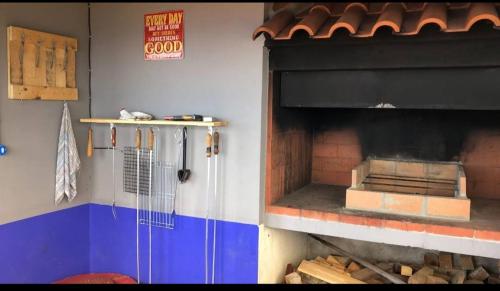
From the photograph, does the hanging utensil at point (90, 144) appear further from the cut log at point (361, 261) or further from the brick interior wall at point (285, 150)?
the cut log at point (361, 261)

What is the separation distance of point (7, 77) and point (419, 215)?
9.46ft

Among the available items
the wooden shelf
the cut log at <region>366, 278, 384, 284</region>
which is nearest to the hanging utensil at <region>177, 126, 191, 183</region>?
the wooden shelf

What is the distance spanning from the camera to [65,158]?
3.38 m

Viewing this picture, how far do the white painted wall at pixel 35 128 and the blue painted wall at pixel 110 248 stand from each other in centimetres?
14

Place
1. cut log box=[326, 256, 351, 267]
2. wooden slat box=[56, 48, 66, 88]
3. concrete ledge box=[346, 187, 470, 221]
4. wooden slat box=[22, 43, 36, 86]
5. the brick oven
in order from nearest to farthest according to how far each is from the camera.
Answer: the brick oven → concrete ledge box=[346, 187, 470, 221] → wooden slat box=[22, 43, 36, 86] → wooden slat box=[56, 48, 66, 88] → cut log box=[326, 256, 351, 267]

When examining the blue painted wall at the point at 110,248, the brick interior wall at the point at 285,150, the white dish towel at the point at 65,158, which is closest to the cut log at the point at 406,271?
the brick interior wall at the point at 285,150

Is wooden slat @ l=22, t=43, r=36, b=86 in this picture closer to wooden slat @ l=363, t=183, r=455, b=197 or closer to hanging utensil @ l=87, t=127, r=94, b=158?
hanging utensil @ l=87, t=127, r=94, b=158

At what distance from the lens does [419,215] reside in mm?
2941

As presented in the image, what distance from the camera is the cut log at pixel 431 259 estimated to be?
11.6 ft

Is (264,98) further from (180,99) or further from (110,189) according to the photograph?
(110,189)

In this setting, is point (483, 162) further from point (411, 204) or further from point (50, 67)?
point (50, 67)

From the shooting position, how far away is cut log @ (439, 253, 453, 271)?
340 cm

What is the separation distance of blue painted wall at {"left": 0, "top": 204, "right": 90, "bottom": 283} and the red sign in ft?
4.57

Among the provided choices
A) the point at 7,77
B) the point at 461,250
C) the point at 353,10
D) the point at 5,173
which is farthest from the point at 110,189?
the point at 461,250
